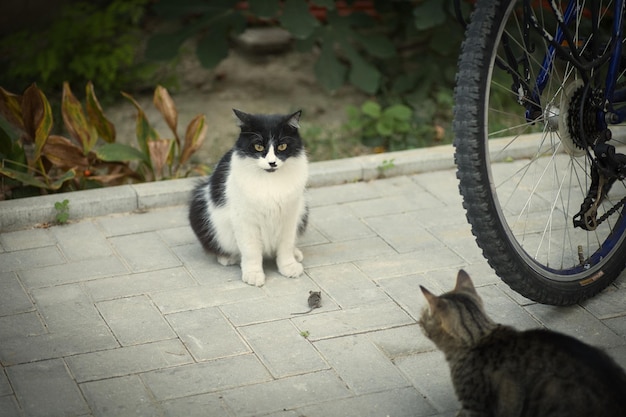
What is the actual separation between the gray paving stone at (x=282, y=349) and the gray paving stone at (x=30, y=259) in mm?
1113

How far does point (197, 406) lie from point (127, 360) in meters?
0.43

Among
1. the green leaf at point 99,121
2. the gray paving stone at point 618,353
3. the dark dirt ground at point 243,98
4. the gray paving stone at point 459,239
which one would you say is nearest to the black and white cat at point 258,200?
the gray paving stone at point 459,239

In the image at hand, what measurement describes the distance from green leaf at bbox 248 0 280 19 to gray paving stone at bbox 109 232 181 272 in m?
1.92

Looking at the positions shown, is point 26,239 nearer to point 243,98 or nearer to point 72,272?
point 72,272

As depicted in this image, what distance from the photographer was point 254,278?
3.82 meters

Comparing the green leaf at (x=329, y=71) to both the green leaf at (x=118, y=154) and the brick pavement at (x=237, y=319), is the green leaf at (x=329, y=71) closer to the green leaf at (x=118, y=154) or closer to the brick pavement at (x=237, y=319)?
the brick pavement at (x=237, y=319)

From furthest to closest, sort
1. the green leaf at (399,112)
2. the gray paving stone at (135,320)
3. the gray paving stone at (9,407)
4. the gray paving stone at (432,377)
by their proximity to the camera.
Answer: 1. the green leaf at (399,112)
2. the gray paving stone at (135,320)
3. the gray paving stone at (432,377)
4. the gray paving stone at (9,407)

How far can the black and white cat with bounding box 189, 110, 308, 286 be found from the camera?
3.71m

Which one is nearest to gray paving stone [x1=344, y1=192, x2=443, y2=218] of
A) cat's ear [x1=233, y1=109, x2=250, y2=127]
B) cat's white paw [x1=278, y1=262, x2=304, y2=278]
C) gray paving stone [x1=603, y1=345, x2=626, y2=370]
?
cat's white paw [x1=278, y1=262, x2=304, y2=278]

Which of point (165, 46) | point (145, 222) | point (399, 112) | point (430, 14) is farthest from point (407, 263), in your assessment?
point (165, 46)

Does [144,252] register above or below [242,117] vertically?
below

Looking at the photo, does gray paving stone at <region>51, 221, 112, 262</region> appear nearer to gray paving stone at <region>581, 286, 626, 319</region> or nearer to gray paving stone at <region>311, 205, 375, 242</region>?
gray paving stone at <region>311, 205, 375, 242</region>

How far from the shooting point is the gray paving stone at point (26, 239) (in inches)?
163

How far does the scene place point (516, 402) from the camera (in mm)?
2510
